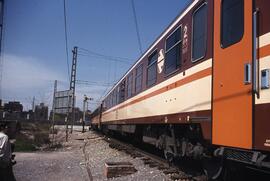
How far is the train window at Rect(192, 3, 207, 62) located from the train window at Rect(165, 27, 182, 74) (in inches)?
43.1

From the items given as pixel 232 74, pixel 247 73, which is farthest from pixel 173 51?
pixel 247 73

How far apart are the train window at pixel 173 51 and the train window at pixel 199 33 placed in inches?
43.1

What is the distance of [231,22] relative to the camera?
7.51 m

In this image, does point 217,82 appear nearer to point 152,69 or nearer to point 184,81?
point 184,81

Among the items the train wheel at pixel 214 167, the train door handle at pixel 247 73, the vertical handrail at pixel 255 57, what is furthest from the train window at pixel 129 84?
the vertical handrail at pixel 255 57

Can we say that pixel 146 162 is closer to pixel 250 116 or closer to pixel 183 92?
pixel 183 92

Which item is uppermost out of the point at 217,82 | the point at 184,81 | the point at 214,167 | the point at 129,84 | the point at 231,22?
the point at 129,84

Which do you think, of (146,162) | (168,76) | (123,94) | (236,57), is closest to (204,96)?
(236,57)

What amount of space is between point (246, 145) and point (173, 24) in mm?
5532

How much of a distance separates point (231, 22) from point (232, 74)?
889 millimetres

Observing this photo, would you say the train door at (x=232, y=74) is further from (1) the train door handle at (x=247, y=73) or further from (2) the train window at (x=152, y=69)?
(2) the train window at (x=152, y=69)

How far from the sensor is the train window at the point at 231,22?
7129 mm

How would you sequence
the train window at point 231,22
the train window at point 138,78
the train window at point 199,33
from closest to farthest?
1. the train window at point 231,22
2. the train window at point 199,33
3. the train window at point 138,78

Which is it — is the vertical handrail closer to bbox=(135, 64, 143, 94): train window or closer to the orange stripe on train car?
the orange stripe on train car
